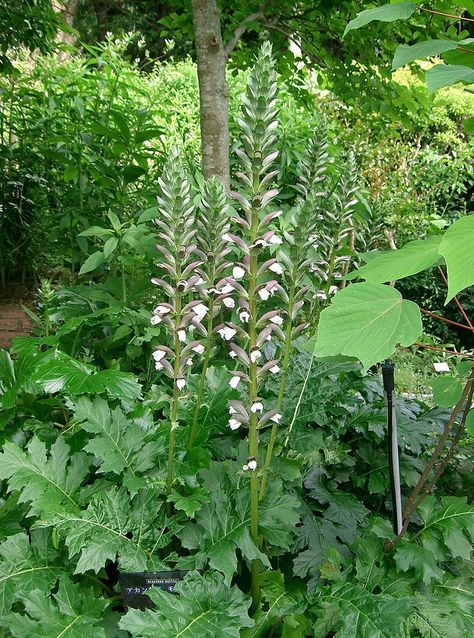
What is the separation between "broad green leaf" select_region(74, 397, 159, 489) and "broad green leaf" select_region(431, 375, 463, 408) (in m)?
0.92

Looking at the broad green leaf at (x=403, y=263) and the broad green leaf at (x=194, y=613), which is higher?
the broad green leaf at (x=403, y=263)

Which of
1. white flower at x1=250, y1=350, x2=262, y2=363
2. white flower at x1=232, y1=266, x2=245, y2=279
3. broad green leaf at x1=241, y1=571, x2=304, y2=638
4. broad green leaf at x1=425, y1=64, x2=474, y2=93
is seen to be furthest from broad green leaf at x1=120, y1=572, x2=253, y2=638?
broad green leaf at x1=425, y1=64, x2=474, y2=93

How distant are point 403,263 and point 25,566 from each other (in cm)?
144

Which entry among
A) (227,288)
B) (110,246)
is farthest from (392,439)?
(110,246)

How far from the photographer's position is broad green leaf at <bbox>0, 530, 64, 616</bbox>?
175cm

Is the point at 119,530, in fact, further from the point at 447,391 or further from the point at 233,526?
the point at 447,391

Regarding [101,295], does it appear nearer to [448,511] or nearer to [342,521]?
[342,521]

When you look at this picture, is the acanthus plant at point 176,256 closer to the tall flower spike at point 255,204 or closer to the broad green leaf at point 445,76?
the tall flower spike at point 255,204

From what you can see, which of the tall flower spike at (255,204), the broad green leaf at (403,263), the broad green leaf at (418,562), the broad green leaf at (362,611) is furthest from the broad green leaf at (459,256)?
the broad green leaf at (418,562)

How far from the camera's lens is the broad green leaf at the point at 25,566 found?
1.75m

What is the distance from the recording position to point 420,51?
46.0 inches

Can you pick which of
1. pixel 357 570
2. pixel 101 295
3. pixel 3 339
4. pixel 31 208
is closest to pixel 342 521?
pixel 357 570

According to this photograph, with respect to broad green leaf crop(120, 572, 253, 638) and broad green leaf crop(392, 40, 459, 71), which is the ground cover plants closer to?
broad green leaf crop(120, 572, 253, 638)

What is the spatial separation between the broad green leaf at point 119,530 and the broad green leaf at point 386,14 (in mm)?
1436
